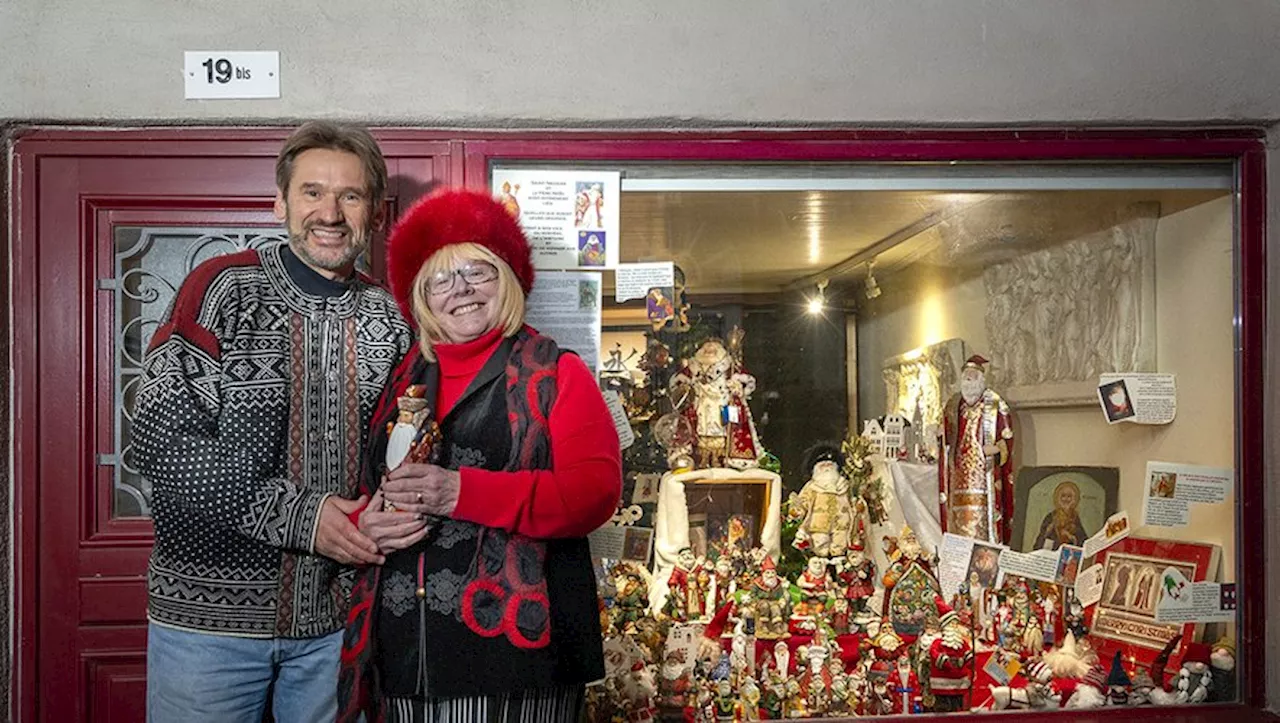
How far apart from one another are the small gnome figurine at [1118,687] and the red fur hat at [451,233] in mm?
2058

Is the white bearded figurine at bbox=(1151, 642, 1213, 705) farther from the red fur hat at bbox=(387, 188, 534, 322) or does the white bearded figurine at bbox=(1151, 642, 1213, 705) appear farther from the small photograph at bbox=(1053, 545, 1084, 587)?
the red fur hat at bbox=(387, 188, 534, 322)

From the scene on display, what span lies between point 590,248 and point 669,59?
535 millimetres

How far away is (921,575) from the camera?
3230 mm

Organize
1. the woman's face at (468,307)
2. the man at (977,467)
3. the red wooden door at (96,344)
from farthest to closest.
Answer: the man at (977,467) < the red wooden door at (96,344) < the woman's face at (468,307)

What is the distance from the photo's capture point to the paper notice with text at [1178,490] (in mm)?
3223

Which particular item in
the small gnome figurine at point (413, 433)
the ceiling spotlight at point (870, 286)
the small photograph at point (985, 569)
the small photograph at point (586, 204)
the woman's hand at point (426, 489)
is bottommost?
the small photograph at point (985, 569)

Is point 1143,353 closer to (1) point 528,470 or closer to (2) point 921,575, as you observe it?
(2) point 921,575

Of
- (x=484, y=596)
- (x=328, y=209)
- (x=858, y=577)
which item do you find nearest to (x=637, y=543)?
(x=858, y=577)

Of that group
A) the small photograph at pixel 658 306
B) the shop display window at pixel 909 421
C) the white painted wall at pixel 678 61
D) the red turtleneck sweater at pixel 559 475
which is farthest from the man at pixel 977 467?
the red turtleneck sweater at pixel 559 475

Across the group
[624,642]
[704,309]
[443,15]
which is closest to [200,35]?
[443,15]

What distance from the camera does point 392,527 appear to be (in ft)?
6.95

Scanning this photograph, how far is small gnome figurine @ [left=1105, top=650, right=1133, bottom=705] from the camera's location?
3203mm

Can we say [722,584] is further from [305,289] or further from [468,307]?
[305,289]

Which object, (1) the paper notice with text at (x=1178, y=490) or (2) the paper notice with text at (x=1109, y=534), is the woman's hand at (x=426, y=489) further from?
(1) the paper notice with text at (x=1178, y=490)
